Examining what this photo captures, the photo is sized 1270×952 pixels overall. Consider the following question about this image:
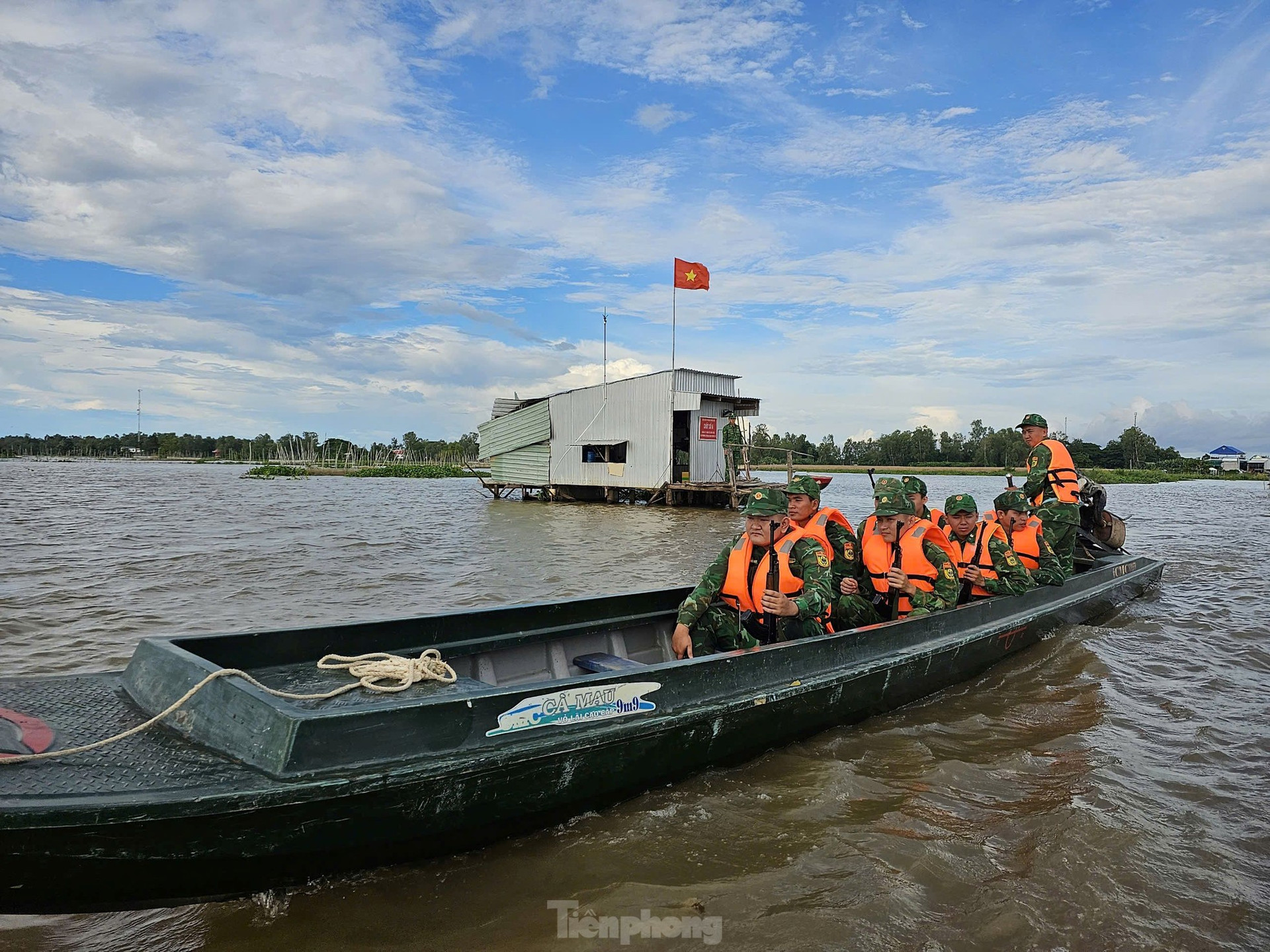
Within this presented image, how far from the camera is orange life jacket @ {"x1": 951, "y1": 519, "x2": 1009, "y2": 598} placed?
720 centimetres

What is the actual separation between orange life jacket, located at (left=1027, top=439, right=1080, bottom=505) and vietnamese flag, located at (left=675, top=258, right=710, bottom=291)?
20.0 meters

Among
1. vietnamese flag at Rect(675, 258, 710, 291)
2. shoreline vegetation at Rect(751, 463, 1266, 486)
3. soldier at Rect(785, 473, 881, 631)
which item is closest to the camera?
soldier at Rect(785, 473, 881, 631)

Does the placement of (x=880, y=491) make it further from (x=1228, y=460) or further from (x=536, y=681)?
(x=1228, y=460)

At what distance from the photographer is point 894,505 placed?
5.85m

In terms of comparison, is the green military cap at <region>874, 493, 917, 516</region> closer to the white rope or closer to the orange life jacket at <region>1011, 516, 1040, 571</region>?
the orange life jacket at <region>1011, 516, 1040, 571</region>

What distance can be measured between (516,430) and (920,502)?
2689cm

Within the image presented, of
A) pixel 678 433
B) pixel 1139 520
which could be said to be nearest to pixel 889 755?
pixel 678 433

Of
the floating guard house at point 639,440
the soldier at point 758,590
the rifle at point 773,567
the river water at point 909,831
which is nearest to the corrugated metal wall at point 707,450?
the floating guard house at point 639,440

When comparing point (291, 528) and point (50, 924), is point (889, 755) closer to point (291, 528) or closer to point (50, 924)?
point (50, 924)

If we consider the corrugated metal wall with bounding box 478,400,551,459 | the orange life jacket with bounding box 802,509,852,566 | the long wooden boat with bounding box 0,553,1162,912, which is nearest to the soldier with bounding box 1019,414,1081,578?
the orange life jacket with bounding box 802,509,852,566

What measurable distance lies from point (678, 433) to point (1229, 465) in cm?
8398

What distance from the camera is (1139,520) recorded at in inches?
999

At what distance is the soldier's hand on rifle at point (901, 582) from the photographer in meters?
5.98

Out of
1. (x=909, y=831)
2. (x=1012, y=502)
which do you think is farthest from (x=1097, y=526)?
(x=909, y=831)
